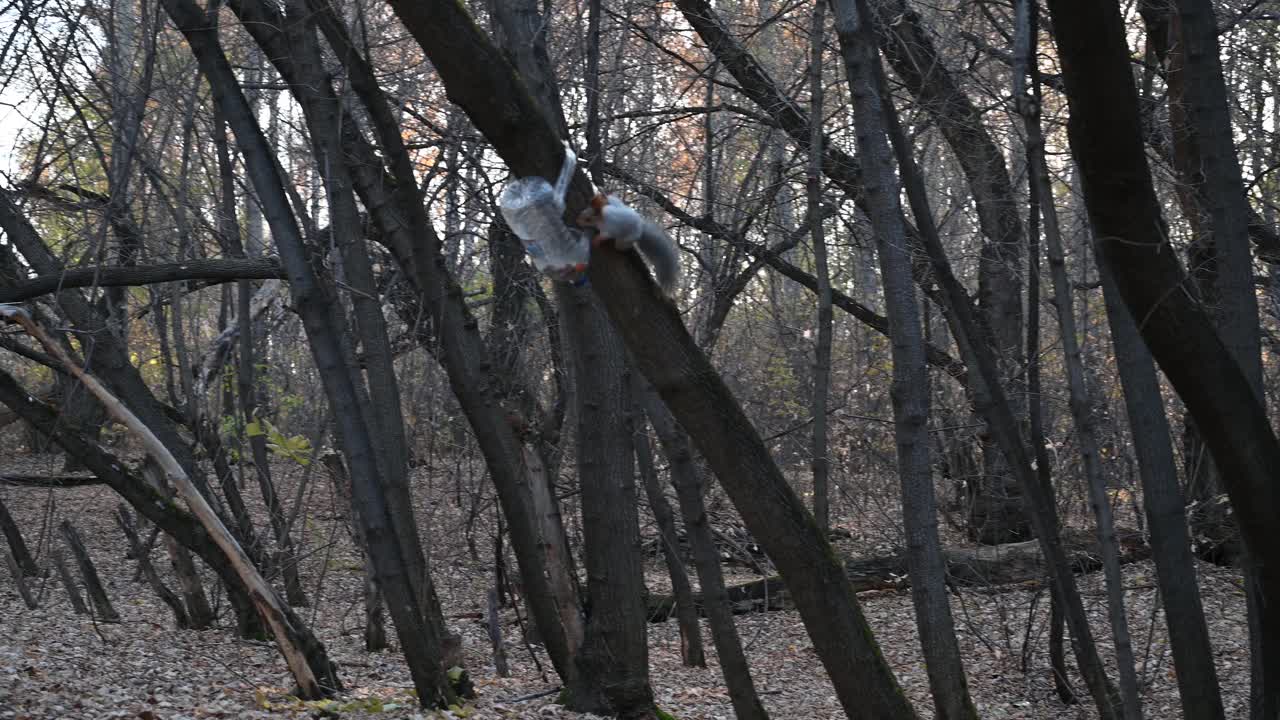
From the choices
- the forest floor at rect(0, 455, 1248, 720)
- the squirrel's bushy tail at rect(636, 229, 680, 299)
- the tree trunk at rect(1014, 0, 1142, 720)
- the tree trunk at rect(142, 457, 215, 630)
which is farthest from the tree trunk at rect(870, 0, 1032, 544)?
the tree trunk at rect(142, 457, 215, 630)

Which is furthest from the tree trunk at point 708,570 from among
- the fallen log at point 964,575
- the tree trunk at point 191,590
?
the tree trunk at point 191,590

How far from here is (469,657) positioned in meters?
8.86

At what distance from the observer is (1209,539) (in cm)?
979

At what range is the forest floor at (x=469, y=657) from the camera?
5566 millimetres

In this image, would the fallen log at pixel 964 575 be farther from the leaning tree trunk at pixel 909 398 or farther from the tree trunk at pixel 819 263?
the leaning tree trunk at pixel 909 398

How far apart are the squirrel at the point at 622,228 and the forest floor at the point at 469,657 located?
127 inches

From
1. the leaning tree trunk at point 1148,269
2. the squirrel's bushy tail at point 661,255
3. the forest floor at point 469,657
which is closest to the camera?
the squirrel's bushy tail at point 661,255

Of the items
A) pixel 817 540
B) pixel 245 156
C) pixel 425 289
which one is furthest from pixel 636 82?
pixel 817 540

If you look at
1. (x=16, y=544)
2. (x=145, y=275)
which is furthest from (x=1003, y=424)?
(x=16, y=544)

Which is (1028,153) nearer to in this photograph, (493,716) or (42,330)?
(493,716)

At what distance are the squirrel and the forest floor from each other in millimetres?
3221

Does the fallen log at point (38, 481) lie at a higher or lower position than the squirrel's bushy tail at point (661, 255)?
higher

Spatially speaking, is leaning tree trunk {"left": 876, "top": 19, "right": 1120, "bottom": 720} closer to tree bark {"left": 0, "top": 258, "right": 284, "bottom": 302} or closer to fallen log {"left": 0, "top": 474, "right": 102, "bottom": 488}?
tree bark {"left": 0, "top": 258, "right": 284, "bottom": 302}

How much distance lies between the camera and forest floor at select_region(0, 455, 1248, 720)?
219 inches
